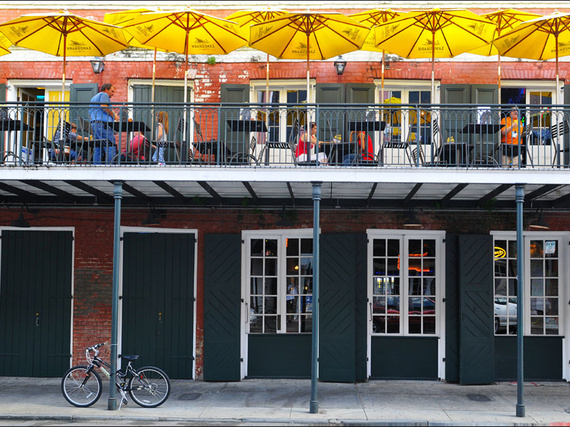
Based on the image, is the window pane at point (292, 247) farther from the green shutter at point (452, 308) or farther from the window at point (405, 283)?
the green shutter at point (452, 308)

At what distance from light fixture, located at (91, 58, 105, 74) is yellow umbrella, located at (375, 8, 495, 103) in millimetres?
5251

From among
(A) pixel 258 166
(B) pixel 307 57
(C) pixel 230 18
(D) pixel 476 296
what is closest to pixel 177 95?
(C) pixel 230 18

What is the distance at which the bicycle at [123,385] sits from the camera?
30.5ft

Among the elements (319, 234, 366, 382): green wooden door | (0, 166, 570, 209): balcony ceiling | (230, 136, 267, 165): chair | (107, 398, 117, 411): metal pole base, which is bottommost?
(107, 398, 117, 411): metal pole base

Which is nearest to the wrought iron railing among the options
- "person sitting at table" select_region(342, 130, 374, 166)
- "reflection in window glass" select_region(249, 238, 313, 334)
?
"person sitting at table" select_region(342, 130, 374, 166)

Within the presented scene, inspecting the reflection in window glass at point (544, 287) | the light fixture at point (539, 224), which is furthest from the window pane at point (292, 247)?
the reflection in window glass at point (544, 287)

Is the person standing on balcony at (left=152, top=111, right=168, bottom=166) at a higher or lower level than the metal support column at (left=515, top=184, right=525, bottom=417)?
higher

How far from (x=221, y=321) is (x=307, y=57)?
4945 millimetres

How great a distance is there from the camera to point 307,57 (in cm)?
1070

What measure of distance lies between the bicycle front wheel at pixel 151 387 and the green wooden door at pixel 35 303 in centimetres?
259

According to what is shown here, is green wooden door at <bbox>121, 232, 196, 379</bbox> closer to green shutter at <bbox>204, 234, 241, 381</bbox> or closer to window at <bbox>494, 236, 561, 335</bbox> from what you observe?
green shutter at <bbox>204, 234, 241, 381</bbox>

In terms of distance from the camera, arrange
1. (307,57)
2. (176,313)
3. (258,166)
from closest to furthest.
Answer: (258,166)
(307,57)
(176,313)

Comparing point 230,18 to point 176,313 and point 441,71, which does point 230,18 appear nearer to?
point 441,71

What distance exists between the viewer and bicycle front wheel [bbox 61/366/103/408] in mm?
9312
